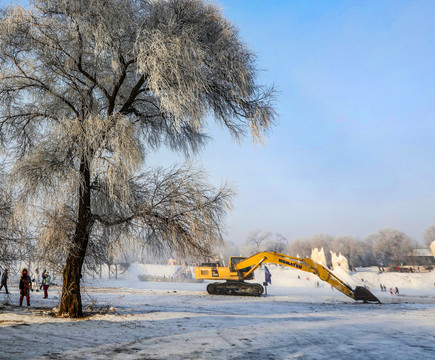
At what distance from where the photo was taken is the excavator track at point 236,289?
65.6 ft

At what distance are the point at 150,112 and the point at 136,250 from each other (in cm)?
449

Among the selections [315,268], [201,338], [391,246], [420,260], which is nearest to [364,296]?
[315,268]

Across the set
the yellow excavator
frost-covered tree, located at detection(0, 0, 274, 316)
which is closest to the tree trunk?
frost-covered tree, located at detection(0, 0, 274, 316)

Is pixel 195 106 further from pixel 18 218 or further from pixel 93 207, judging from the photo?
pixel 18 218

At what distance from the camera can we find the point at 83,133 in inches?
307

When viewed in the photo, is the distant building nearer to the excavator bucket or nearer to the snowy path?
the excavator bucket

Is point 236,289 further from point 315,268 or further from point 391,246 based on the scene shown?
point 391,246

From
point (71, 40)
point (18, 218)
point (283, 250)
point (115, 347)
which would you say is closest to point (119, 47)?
point (71, 40)

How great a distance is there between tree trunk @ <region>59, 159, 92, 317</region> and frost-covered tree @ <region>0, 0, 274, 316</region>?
0.03 meters

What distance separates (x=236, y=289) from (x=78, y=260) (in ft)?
43.8

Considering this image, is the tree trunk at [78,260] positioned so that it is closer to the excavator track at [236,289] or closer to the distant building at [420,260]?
the excavator track at [236,289]

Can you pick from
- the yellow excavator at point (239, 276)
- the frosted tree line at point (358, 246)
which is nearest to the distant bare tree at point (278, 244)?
the frosted tree line at point (358, 246)

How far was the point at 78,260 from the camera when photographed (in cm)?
874

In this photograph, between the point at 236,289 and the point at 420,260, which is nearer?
the point at 236,289
